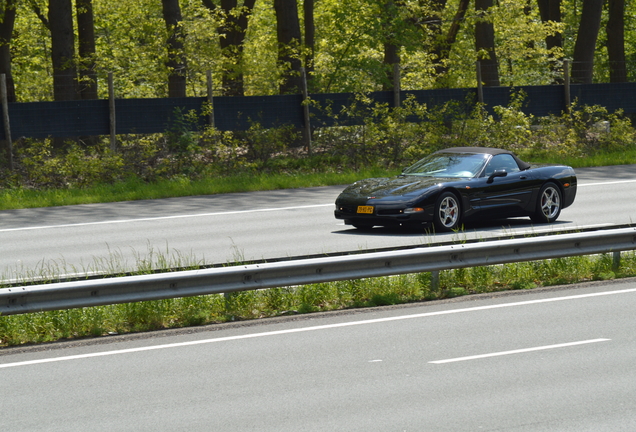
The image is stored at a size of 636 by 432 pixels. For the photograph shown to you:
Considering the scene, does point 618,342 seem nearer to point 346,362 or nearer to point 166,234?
point 346,362

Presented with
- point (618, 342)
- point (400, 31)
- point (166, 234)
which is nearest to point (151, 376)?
point (618, 342)

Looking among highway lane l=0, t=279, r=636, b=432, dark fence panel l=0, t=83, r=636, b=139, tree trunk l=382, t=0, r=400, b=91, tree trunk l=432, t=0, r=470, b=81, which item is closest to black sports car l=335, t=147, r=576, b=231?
highway lane l=0, t=279, r=636, b=432

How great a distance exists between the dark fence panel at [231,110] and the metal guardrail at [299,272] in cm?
1498

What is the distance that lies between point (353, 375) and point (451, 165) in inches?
345

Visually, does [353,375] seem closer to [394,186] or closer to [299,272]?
[299,272]

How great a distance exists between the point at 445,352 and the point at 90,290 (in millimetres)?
3234

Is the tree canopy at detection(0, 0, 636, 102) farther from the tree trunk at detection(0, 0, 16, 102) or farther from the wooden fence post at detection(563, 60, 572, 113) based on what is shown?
the wooden fence post at detection(563, 60, 572, 113)

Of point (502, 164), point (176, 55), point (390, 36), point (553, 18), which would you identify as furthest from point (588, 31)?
point (502, 164)

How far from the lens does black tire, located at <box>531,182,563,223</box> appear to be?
15.2 metres

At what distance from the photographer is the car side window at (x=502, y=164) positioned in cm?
1483

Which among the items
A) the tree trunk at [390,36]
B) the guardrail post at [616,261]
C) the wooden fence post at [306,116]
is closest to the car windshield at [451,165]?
the guardrail post at [616,261]

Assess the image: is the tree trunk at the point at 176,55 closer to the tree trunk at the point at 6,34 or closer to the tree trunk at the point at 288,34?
the tree trunk at the point at 288,34

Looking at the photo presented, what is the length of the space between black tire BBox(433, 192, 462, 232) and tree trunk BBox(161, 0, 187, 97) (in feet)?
49.3

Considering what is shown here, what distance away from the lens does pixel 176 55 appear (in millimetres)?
27484
